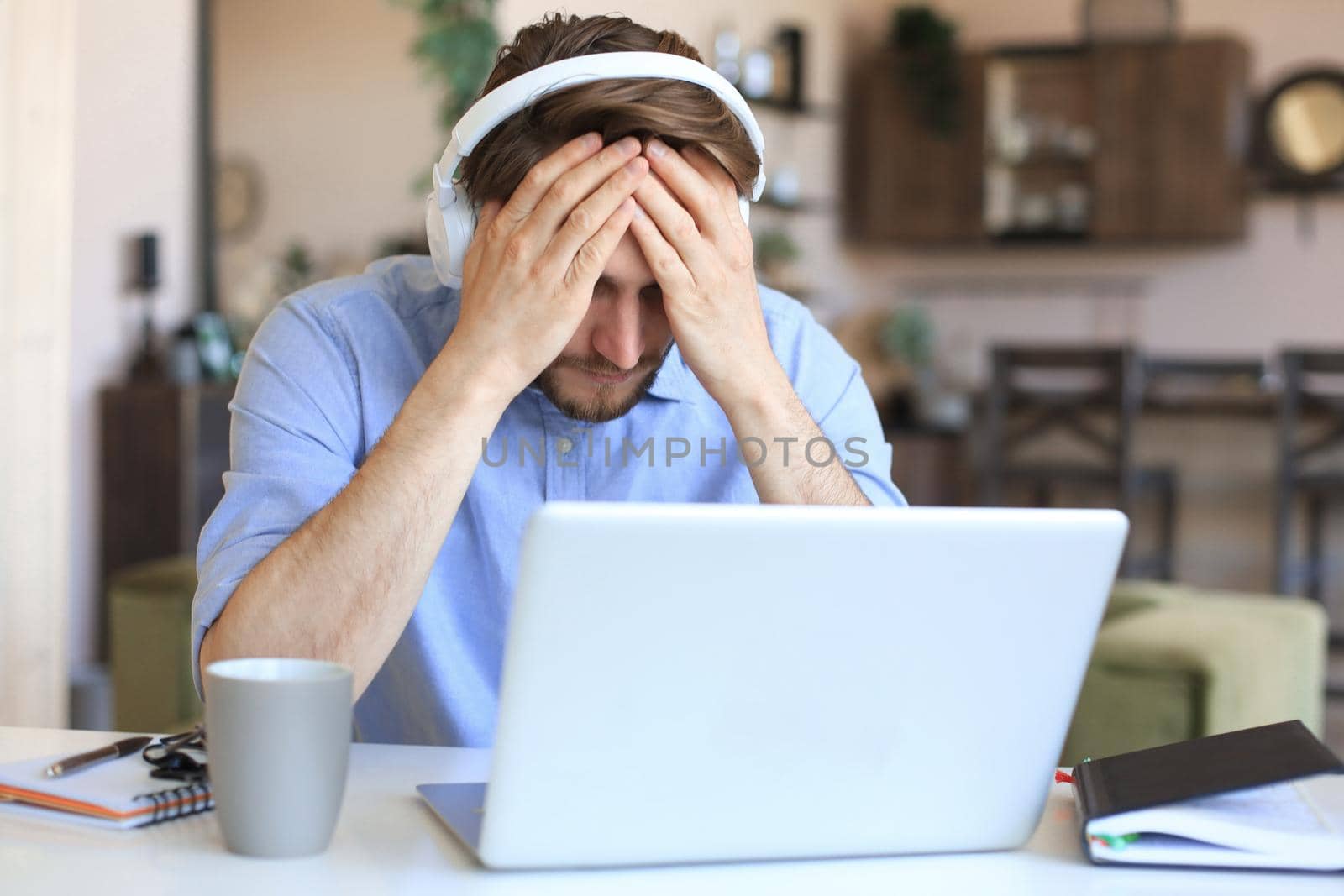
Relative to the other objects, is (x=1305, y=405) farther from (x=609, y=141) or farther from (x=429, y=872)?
(x=429, y=872)

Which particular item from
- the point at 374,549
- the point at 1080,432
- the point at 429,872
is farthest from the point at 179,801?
the point at 1080,432

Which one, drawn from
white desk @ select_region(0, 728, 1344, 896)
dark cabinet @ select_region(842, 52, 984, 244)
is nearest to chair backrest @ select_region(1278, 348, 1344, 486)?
dark cabinet @ select_region(842, 52, 984, 244)

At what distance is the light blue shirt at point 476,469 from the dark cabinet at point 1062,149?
4561 mm

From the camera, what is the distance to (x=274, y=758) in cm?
67

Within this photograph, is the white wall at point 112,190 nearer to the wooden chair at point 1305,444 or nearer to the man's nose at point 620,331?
the man's nose at point 620,331

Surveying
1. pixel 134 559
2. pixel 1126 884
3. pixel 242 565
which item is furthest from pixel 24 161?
pixel 1126 884

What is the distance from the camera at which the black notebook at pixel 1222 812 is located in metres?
0.71

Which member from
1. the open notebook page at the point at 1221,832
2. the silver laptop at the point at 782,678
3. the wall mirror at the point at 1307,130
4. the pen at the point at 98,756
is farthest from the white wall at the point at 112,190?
the wall mirror at the point at 1307,130

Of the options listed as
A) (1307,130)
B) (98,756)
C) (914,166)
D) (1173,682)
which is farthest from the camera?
(914,166)

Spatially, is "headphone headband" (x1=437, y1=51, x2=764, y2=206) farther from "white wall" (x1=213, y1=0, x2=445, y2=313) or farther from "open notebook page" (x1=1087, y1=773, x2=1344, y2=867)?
"white wall" (x1=213, y1=0, x2=445, y2=313)

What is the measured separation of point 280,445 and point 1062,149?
16.6 ft

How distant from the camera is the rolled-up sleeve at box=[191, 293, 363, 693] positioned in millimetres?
1032

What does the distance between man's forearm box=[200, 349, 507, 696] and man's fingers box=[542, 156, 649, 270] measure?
0.34 feet

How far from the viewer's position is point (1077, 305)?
5.98m
